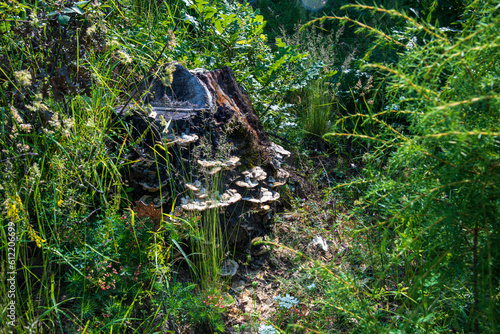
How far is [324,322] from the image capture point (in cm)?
213

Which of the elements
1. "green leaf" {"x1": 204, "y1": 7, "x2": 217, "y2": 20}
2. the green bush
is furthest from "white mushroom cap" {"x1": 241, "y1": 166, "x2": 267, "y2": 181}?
"green leaf" {"x1": 204, "y1": 7, "x2": 217, "y2": 20}

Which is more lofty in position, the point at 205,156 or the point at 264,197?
the point at 205,156

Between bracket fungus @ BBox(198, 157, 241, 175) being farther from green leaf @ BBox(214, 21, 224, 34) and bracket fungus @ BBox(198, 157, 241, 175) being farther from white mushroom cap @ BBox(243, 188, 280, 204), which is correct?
green leaf @ BBox(214, 21, 224, 34)

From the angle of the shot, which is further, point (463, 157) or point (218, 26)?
point (218, 26)

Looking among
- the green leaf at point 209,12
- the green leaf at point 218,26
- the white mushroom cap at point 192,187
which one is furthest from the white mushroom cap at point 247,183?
the green leaf at point 209,12

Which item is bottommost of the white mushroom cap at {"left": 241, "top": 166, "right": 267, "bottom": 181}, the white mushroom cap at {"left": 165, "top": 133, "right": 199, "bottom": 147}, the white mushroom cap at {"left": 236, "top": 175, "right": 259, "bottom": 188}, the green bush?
the white mushroom cap at {"left": 236, "top": 175, "right": 259, "bottom": 188}

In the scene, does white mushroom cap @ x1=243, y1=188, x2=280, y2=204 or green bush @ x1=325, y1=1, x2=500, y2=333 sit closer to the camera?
green bush @ x1=325, y1=1, x2=500, y2=333

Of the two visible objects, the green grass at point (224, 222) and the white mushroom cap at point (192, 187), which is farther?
the white mushroom cap at point (192, 187)

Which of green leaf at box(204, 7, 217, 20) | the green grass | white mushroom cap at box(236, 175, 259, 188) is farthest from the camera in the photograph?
green leaf at box(204, 7, 217, 20)

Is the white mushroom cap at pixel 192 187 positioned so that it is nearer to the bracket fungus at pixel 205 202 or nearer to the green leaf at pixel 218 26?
the bracket fungus at pixel 205 202

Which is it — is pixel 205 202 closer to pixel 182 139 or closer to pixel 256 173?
pixel 182 139

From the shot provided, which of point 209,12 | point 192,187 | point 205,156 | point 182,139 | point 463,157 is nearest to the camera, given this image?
point 463,157

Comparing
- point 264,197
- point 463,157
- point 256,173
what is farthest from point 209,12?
point 463,157

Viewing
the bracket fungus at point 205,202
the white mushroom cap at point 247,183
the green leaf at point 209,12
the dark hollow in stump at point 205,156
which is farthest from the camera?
the green leaf at point 209,12
